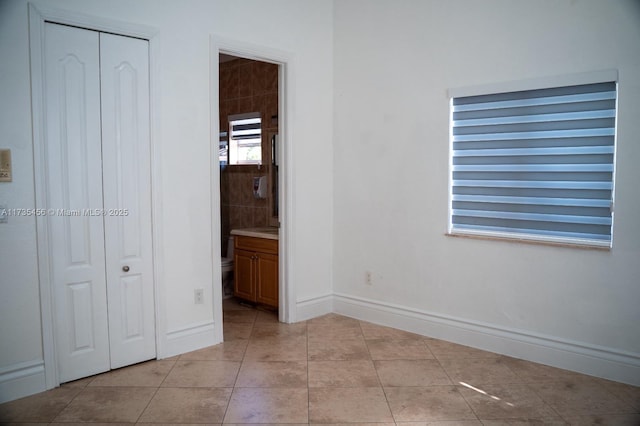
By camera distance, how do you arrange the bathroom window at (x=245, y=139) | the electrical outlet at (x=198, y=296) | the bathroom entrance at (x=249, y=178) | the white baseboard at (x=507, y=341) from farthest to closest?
1. the bathroom window at (x=245, y=139)
2. the bathroom entrance at (x=249, y=178)
3. the electrical outlet at (x=198, y=296)
4. the white baseboard at (x=507, y=341)

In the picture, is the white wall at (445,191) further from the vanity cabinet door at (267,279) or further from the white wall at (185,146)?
the vanity cabinet door at (267,279)

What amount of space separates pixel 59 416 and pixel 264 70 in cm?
407

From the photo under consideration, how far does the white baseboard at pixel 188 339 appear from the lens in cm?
360

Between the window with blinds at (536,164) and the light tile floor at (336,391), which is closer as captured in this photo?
the light tile floor at (336,391)

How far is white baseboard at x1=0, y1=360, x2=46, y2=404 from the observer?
2.86 metres

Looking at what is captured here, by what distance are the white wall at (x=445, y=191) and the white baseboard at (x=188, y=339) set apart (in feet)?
4.67

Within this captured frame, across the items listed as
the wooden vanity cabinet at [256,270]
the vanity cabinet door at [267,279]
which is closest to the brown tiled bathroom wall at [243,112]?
the wooden vanity cabinet at [256,270]

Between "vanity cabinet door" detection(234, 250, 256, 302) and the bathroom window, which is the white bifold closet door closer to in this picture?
"vanity cabinet door" detection(234, 250, 256, 302)

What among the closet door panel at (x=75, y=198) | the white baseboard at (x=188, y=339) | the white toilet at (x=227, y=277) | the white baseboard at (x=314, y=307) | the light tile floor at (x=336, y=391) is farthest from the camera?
the white toilet at (x=227, y=277)

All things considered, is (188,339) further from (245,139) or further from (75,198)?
(245,139)

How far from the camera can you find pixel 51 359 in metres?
3.03

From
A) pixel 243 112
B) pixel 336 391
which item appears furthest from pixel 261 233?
pixel 336 391

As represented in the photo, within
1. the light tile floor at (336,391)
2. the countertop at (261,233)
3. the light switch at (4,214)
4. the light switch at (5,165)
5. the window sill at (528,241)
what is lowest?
the light tile floor at (336,391)

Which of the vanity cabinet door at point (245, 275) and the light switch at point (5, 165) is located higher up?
the light switch at point (5, 165)
